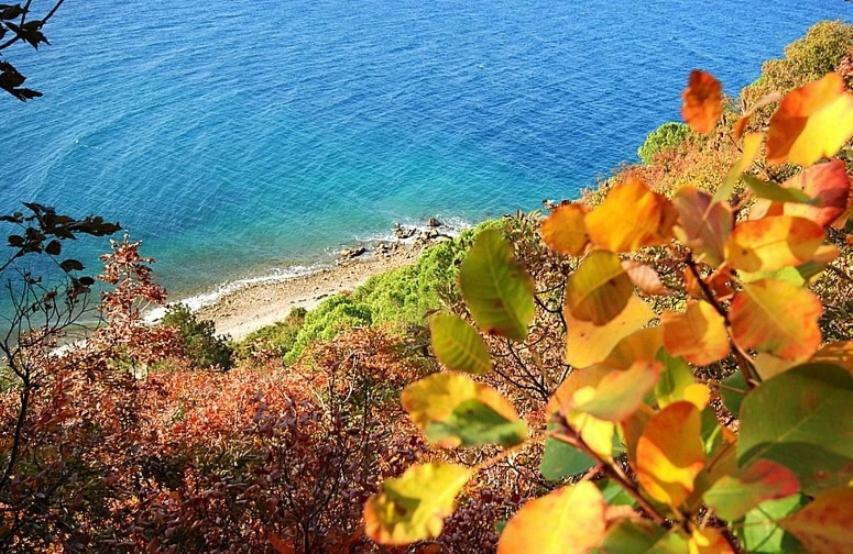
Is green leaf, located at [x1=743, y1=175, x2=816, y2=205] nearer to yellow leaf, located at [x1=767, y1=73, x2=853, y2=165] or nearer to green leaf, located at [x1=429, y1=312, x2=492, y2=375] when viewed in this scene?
yellow leaf, located at [x1=767, y1=73, x2=853, y2=165]

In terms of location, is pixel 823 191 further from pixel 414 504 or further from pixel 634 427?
pixel 414 504

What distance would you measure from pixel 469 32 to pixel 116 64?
21605 mm

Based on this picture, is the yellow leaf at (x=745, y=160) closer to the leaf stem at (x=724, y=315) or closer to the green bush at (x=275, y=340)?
the leaf stem at (x=724, y=315)

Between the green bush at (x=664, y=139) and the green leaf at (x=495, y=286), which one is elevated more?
the green bush at (x=664, y=139)

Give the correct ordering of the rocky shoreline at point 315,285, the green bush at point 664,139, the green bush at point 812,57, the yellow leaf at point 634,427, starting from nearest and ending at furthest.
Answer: the yellow leaf at point 634,427
the green bush at point 812,57
the green bush at point 664,139
the rocky shoreline at point 315,285

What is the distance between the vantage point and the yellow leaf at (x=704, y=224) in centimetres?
43

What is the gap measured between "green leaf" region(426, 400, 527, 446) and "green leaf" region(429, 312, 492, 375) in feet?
0.10

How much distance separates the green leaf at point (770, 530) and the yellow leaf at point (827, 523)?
2cm

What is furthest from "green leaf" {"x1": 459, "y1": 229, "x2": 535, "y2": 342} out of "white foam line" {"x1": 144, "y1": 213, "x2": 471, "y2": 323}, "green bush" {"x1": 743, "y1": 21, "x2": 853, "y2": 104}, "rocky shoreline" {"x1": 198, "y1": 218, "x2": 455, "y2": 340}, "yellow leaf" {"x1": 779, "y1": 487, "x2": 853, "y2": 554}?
"rocky shoreline" {"x1": 198, "y1": 218, "x2": 455, "y2": 340}

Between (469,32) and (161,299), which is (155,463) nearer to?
(161,299)

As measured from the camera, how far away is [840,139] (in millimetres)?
465

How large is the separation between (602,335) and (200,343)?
42.9 feet

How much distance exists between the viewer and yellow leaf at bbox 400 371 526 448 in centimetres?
42

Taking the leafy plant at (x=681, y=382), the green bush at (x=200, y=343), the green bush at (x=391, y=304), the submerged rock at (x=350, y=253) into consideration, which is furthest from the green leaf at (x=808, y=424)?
the submerged rock at (x=350, y=253)
